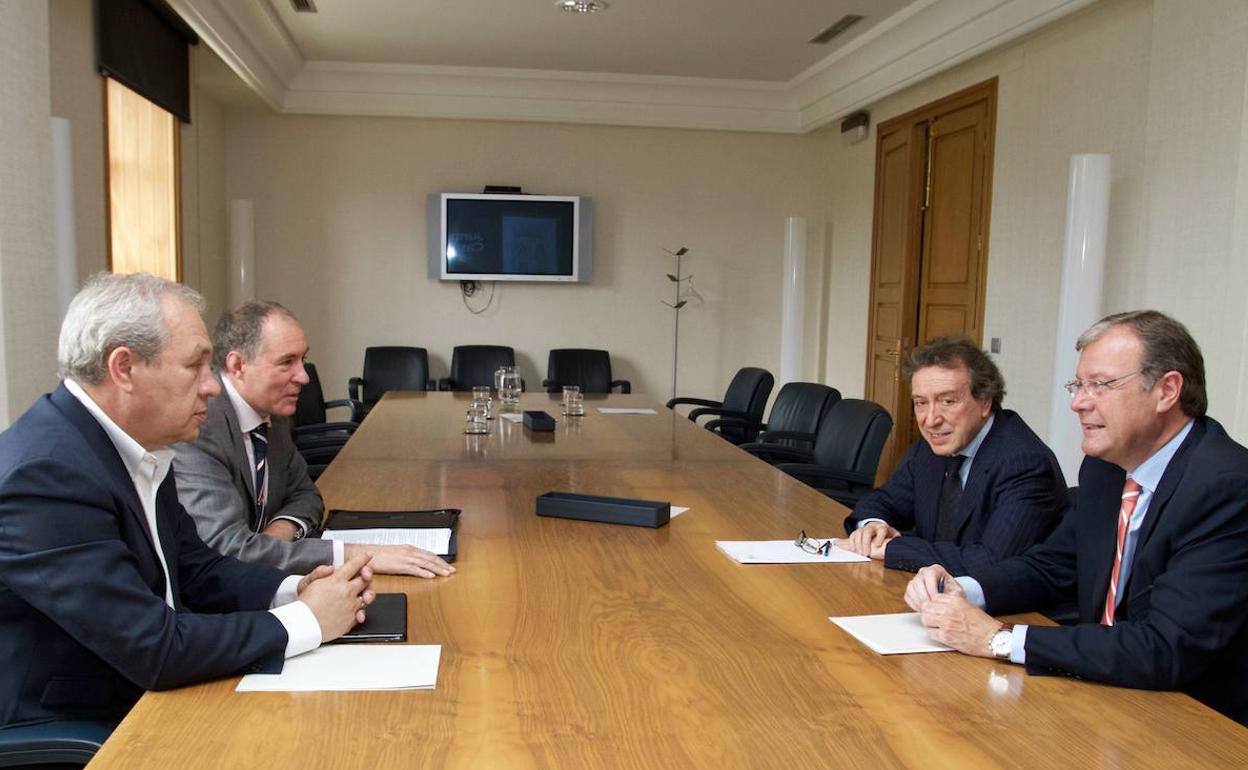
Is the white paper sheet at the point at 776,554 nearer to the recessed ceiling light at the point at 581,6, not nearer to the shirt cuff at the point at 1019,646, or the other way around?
the shirt cuff at the point at 1019,646

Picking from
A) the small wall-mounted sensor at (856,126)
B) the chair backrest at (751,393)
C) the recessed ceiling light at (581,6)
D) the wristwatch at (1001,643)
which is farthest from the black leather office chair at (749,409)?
the wristwatch at (1001,643)

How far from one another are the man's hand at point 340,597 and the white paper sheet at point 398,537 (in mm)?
490

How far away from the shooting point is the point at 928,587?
185 cm

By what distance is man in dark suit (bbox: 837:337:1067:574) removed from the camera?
2.38 metres

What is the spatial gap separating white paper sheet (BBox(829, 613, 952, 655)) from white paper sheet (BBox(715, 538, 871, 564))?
40 centimetres

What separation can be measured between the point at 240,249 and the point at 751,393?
13.1 ft

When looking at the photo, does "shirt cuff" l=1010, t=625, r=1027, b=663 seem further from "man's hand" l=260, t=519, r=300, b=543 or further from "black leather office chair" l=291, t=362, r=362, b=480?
"black leather office chair" l=291, t=362, r=362, b=480

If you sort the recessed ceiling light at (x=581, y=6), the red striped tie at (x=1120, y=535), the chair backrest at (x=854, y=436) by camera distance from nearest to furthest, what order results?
the red striped tie at (x=1120, y=535), the chair backrest at (x=854, y=436), the recessed ceiling light at (x=581, y=6)

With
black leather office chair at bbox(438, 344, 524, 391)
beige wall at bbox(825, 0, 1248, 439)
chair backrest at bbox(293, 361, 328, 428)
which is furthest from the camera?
black leather office chair at bbox(438, 344, 524, 391)

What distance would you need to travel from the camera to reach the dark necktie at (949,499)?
2646mm

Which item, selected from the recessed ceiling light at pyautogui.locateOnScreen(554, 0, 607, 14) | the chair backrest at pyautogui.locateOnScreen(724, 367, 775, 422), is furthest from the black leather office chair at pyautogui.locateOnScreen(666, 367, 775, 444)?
the recessed ceiling light at pyautogui.locateOnScreen(554, 0, 607, 14)

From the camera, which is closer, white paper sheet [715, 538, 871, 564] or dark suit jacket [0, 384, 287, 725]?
dark suit jacket [0, 384, 287, 725]

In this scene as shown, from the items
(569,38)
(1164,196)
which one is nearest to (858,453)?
(1164,196)

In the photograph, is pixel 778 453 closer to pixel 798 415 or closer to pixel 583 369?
pixel 798 415
